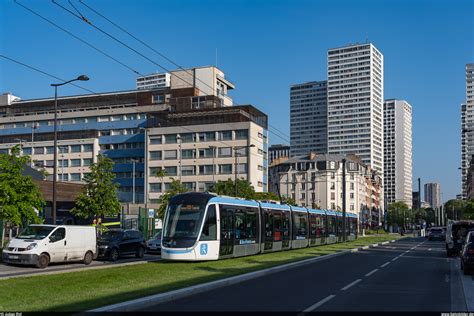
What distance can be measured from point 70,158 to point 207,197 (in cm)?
8715

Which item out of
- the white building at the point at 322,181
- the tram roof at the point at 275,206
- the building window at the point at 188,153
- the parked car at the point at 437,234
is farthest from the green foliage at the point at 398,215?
the tram roof at the point at 275,206

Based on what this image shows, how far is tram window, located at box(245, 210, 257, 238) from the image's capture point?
1217 inches

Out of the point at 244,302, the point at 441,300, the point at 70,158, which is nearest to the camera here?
the point at 244,302

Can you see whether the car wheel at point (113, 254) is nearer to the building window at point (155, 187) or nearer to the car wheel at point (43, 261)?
the car wheel at point (43, 261)

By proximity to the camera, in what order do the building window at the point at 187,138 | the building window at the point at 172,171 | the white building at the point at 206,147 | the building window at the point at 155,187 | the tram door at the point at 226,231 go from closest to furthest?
the tram door at the point at 226,231 → the white building at the point at 206,147 → the building window at the point at 187,138 → the building window at the point at 172,171 → the building window at the point at 155,187

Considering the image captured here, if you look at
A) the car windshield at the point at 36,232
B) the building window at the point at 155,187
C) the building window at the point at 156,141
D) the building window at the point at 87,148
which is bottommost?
the car windshield at the point at 36,232

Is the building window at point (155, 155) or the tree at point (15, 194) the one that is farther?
the building window at point (155, 155)

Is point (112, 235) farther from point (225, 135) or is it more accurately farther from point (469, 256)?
point (225, 135)

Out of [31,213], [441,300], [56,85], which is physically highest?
[56,85]

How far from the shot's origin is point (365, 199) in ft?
507

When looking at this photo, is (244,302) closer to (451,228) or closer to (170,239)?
(170,239)

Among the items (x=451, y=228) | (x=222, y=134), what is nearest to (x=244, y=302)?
(x=451, y=228)

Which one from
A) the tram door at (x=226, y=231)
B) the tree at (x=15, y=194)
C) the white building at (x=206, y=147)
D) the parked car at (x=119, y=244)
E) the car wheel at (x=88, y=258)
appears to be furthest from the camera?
the white building at (x=206, y=147)

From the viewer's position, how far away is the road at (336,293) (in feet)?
41.0
